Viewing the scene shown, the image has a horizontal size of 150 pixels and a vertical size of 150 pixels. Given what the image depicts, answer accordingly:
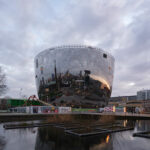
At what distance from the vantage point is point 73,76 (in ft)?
235

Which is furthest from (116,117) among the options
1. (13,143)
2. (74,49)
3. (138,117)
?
(74,49)

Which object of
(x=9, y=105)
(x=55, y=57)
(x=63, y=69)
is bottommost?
(x=9, y=105)

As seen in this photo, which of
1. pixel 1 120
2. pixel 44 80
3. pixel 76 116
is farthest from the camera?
pixel 44 80

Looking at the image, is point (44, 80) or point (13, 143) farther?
point (44, 80)

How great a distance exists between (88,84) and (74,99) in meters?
8.66

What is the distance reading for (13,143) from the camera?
12.3 metres

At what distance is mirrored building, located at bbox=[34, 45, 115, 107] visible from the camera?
72125mm

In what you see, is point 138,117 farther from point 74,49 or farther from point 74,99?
point 74,49

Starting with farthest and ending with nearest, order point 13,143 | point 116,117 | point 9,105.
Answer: point 9,105 < point 116,117 < point 13,143

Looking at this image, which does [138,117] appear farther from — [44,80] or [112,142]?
[44,80]

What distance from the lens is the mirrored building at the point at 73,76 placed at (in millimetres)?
72125

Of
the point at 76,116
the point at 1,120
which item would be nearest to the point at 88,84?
the point at 76,116

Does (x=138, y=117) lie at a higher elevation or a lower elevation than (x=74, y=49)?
lower

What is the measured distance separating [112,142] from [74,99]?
197 feet
